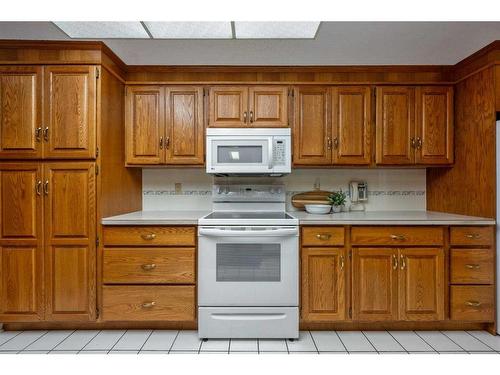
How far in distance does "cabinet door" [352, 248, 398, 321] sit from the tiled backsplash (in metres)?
0.78

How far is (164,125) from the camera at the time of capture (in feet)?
9.21

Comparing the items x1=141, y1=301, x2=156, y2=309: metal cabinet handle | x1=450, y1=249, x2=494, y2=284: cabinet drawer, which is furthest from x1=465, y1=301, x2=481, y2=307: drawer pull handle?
x1=141, y1=301, x2=156, y2=309: metal cabinet handle

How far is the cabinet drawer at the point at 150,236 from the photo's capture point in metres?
2.43

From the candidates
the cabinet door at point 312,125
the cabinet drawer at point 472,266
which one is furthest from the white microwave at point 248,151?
the cabinet drawer at point 472,266

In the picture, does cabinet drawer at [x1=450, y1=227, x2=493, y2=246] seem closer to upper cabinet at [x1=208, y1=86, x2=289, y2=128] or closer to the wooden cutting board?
the wooden cutting board

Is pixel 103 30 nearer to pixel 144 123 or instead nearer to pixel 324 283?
pixel 144 123

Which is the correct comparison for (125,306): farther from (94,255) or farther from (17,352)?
(17,352)

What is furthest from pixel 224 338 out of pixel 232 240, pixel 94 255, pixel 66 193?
pixel 66 193

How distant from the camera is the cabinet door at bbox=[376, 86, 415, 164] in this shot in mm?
2789

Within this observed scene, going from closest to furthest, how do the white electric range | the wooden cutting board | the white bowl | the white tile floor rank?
1. the white tile floor
2. the white electric range
3. the white bowl
4. the wooden cutting board

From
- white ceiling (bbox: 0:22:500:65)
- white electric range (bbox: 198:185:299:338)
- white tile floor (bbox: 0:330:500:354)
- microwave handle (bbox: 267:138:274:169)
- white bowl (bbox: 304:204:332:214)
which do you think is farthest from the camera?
white bowl (bbox: 304:204:332:214)

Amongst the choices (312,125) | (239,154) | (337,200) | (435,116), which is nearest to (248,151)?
(239,154)

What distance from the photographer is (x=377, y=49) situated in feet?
9.26

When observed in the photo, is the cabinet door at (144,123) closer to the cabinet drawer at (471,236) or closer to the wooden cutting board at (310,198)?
the wooden cutting board at (310,198)
